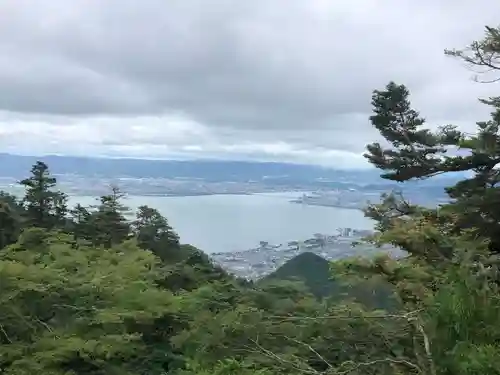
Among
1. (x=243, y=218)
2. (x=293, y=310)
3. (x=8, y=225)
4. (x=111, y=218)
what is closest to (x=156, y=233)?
(x=111, y=218)

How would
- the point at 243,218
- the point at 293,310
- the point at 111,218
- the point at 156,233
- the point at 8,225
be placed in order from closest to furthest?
1. the point at 293,310
2. the point at 8,225
3. the point at 111,218
4. the point at 156,233
5. the point at 243,218

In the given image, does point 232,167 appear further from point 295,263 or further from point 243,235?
point 295,263

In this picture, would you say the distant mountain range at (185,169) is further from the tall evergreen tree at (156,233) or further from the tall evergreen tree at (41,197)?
the tall evergreen tree at (41,197)

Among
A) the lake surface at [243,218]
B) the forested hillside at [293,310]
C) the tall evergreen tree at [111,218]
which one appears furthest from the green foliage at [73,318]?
the lake surface at [243,218]

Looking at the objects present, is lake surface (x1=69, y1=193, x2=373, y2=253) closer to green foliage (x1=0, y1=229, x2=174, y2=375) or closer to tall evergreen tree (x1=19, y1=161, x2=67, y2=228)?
tall evergreen tree (x1=19, y1=161, x2=67, y2=228)

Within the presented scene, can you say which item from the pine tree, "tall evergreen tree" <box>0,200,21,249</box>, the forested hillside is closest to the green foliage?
the forested hillside

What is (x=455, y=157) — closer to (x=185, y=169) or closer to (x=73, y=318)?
(x=73, y=318)

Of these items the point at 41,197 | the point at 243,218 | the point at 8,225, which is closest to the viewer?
the point at 8,225
